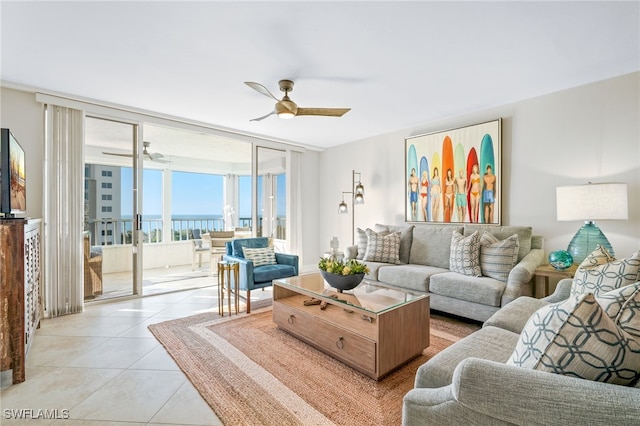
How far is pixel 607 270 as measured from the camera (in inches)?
67.4

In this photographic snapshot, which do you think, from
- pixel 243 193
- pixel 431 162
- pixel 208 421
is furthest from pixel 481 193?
pixel 243 193

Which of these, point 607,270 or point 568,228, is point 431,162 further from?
point 607,270

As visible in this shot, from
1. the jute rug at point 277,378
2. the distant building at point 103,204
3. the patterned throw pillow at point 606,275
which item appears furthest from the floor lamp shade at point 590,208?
the distant building at point 103,204

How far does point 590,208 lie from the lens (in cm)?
261

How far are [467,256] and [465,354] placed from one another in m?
1.99

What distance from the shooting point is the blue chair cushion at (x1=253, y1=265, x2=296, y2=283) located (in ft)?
11.8

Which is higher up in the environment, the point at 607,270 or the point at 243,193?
the point at 243,193

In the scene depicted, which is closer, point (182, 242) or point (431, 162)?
point (431, 162)

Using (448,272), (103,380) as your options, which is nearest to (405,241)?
(448,272)

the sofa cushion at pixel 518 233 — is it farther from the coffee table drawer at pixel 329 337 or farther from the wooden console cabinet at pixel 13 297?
the wooden console cabinet at pixel 13 297

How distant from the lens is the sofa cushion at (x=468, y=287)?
2803 millimetres

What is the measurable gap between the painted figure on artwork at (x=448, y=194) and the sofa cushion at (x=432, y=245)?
0.22 metres

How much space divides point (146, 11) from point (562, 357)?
2.78 metres

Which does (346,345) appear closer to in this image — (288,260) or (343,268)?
(343,268)
